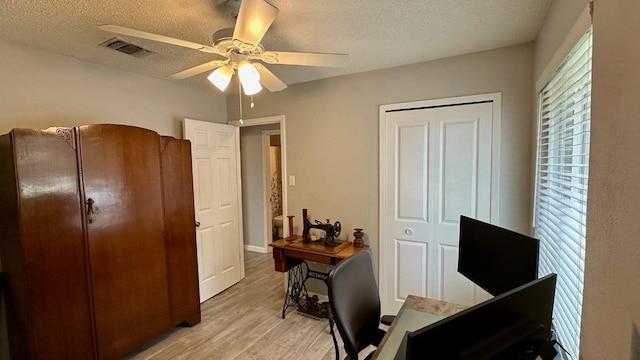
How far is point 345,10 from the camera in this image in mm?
1688

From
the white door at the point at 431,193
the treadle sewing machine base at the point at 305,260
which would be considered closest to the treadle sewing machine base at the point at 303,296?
the treadle sewing machine base at the point at 305,260

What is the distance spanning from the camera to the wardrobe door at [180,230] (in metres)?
2.53

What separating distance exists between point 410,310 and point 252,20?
5.43ft

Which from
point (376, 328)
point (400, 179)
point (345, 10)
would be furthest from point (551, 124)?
point (376, 328)

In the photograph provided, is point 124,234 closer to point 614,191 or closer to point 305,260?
point 305,260

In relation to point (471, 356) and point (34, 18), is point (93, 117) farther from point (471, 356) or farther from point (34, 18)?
point (471, 356)

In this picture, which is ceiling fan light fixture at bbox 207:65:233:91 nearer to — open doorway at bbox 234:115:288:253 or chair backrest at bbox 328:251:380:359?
chair backrest at bbox 328:251:380:359

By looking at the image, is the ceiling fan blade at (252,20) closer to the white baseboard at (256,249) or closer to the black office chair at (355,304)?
the black office chair at (355,304)

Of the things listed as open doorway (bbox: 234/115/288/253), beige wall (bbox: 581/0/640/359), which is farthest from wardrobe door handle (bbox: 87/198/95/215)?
open doorway (bbox: 234/115/288/253)

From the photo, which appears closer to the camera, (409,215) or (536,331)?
(536,331)

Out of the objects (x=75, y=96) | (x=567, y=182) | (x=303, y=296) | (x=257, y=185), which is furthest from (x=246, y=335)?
(x=257, y=185)

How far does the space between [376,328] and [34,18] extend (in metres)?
2.68

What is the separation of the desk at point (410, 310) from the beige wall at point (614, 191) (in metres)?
0.64

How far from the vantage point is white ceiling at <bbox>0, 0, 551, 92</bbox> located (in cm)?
162
